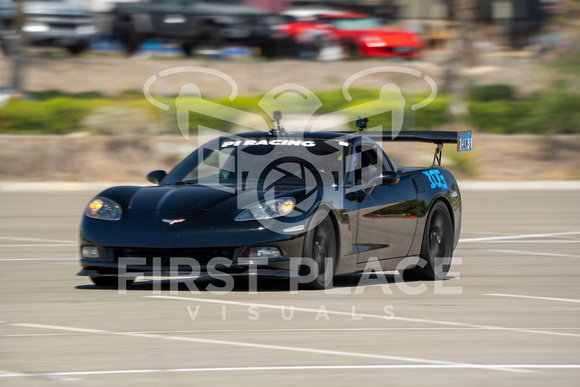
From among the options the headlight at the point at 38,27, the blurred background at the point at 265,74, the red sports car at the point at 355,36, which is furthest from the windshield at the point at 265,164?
the red sports car at the point at 355,36

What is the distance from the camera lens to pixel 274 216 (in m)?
8.23

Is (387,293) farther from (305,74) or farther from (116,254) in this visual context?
(305,74)

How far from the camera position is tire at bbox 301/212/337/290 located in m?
8.26

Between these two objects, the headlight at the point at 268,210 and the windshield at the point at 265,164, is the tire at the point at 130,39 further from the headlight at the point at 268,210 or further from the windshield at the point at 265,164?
the headlight at the point at 268,210

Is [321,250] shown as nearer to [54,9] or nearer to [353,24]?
[54,9]

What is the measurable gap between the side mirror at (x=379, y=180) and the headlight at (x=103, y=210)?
80.5 inches

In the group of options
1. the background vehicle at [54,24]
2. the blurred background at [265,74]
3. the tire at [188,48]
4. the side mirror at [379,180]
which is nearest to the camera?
the side mirror at [379,180]

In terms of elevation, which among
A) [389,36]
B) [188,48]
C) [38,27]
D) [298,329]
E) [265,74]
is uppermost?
[298,329]

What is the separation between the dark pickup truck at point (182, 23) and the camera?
3556 cm

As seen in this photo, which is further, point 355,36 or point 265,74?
point 355,36

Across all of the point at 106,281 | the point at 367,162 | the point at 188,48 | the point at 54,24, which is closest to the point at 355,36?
the point at 188,48

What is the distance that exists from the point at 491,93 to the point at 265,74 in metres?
9.06

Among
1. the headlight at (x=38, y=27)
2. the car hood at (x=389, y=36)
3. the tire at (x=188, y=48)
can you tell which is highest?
the headlight at (x=38, y=27)

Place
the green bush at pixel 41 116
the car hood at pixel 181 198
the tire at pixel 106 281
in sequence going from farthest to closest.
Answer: the green bush at pixel 41 116 → the tire at pixel 106 281 → the car hood at pixel 181 198
